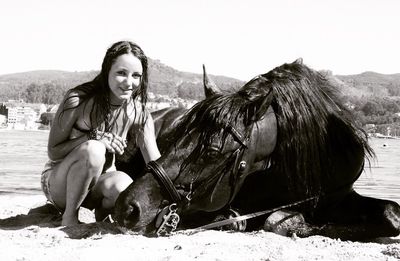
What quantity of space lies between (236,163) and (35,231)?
1403mm

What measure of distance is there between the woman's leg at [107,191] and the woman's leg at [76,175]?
74 millimetres

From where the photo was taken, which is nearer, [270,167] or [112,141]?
[270,167]

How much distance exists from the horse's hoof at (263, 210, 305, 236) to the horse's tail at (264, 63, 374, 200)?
16 cm

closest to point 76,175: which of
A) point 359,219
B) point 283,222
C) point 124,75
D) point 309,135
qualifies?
A: point 124,75

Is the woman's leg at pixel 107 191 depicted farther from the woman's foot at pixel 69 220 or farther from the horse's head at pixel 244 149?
Result: the horse's head at pixel 244 149

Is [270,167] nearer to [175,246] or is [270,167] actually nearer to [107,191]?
[175,246]

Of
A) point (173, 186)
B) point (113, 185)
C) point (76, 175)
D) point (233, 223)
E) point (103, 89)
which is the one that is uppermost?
point (103, 89)

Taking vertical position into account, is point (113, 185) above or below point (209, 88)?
below

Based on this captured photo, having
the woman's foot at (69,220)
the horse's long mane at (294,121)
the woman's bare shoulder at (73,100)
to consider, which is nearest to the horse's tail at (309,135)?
the horse's long mane at (294,121)

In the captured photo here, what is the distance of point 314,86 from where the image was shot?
3859 mm

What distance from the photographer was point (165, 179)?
316 centimetres

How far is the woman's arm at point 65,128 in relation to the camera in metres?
3.84

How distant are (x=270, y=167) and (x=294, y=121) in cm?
33

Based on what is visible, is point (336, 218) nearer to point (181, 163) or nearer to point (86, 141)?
point (181, 163)
